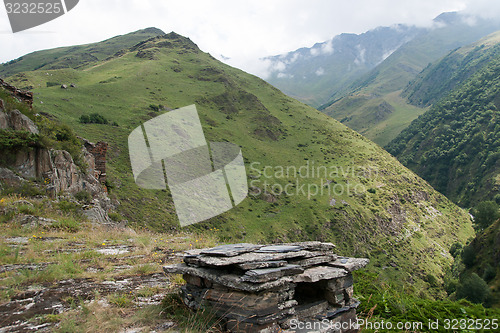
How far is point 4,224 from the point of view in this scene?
8.82 meters

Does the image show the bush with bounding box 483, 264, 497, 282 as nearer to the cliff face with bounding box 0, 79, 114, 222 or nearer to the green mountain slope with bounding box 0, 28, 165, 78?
the cliff face with bounding box 0, 79, 114, 222

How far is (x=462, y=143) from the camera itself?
430ft

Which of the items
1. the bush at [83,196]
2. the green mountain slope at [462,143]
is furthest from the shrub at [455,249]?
the bush at [83,196]

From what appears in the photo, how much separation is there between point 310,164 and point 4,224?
231 ft

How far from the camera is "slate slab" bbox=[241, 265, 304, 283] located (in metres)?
4.08

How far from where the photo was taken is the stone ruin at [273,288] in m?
4.16

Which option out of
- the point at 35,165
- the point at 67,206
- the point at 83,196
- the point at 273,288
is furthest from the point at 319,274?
the point at 83,196

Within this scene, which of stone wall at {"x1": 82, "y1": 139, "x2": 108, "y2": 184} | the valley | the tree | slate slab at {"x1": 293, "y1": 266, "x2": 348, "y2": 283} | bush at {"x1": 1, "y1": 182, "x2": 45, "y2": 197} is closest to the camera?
slate slab at {"x1": 293, "y1": 266, "x2": 348, "y2": 283}

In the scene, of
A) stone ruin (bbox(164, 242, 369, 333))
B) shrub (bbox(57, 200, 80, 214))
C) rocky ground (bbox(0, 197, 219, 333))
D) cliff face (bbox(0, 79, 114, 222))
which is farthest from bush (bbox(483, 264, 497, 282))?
shrub (bbox(57, 200, 80, 214))

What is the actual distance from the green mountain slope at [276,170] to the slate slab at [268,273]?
28152 millimetres

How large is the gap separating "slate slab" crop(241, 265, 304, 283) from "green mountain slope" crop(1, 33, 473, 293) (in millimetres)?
28152

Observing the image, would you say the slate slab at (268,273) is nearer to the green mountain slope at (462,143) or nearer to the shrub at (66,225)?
A: the shrub at (66,225)

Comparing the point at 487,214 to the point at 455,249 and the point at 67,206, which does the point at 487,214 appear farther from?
the point at 67,206

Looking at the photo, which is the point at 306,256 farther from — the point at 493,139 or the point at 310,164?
the point at 493,139
